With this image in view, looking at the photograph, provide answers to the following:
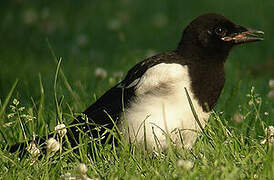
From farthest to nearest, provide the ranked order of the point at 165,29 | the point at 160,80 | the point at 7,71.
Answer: the point at 165,29 → the point at 7,71 → the point at 160,80

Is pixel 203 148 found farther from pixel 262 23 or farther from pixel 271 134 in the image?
pixel 262 23

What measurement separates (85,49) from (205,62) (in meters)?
5.76

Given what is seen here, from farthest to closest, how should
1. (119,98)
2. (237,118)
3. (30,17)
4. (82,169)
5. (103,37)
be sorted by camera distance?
(30,17) → (103,37) → (237,118) → (119,98) → (82,169)

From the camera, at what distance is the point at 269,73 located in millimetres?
8727

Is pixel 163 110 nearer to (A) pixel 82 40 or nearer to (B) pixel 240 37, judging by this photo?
(B) pixel 240 37

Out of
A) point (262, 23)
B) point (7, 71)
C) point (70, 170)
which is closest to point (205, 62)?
point (70, 170)

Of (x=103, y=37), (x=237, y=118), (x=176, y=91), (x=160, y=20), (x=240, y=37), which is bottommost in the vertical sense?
(x=103, y=37)

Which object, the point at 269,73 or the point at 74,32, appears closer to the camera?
the point at 269,73

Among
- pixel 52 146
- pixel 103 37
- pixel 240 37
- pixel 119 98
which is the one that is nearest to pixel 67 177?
pixel 52 146

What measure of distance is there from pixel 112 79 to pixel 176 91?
176 cm

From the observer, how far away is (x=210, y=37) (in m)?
5.03

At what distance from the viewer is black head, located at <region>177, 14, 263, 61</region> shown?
4.98 m

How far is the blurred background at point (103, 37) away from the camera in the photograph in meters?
7.42

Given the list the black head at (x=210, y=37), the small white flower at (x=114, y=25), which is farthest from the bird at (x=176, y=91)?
the small white flower at (x=114, y=25)
